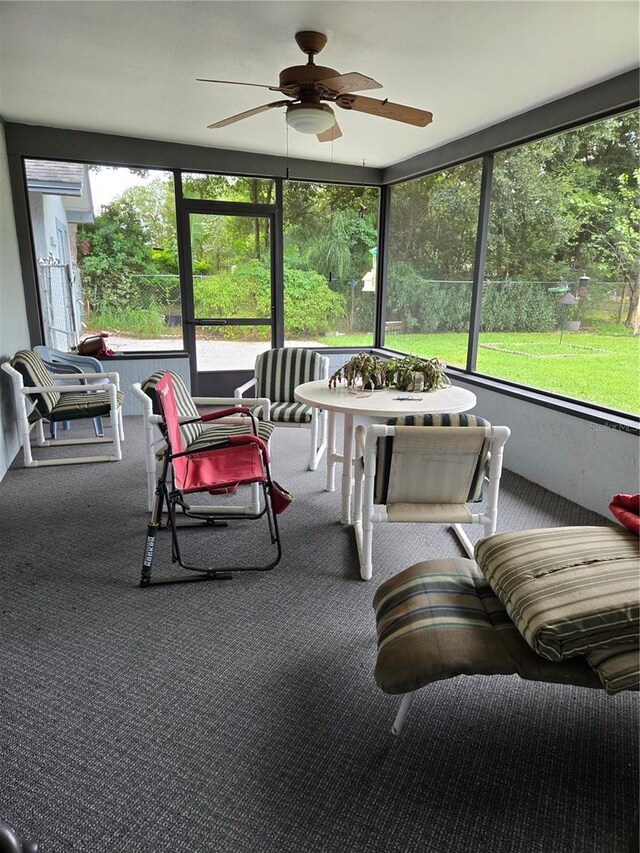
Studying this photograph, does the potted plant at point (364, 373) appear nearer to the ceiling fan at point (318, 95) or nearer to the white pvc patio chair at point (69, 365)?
the ceiling fan at point (318, 95)

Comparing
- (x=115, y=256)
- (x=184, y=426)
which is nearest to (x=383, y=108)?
(x=184, y=426)

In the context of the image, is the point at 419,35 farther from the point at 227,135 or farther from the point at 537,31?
the point at 227,135

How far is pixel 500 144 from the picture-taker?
4125mm

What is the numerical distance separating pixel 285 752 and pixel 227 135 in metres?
4.87

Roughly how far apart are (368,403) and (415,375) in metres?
0.52

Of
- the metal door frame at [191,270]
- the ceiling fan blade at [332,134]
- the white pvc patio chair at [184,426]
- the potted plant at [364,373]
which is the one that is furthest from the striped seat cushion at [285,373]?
the metal door frame at [191,270]

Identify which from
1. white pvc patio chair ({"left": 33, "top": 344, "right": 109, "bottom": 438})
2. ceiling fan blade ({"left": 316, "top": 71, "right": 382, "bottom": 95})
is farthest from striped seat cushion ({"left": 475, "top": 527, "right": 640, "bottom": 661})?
white pvc patio chair ({"left": 33, "top": 344, "right": 109, "bottom": 438})

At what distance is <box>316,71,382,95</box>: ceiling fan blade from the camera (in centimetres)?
243

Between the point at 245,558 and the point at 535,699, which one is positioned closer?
the point at 535,699

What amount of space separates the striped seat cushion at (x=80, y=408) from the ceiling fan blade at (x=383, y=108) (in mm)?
2779

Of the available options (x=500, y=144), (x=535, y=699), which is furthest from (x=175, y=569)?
(x=500, y=144)

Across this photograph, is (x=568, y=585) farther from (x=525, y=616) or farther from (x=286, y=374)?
(x=286, y=374)

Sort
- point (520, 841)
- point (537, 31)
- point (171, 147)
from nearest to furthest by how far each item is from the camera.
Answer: point (520, 841), point (537, 31), point (171, 147)

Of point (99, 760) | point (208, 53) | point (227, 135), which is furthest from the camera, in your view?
point (227, 135)
